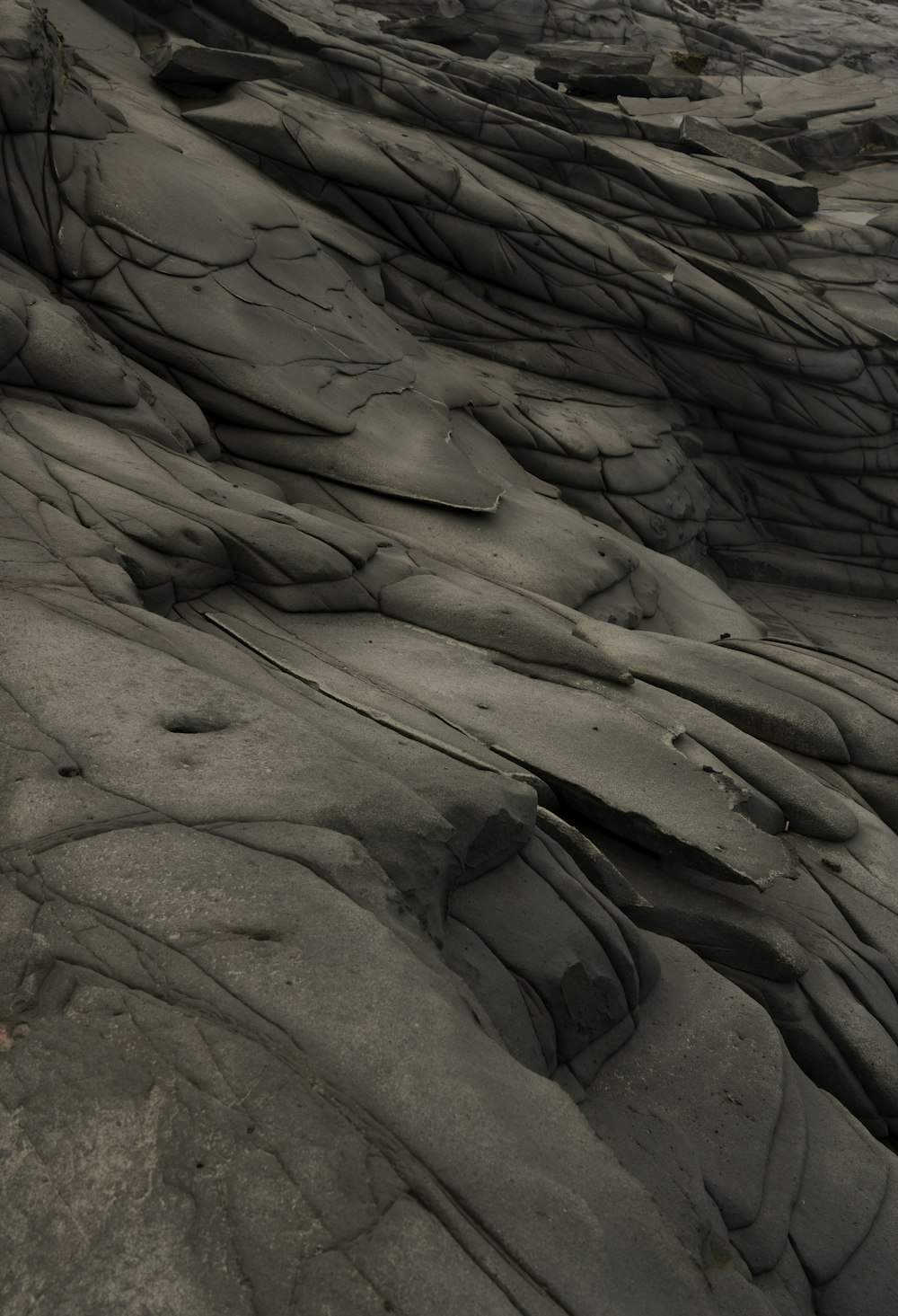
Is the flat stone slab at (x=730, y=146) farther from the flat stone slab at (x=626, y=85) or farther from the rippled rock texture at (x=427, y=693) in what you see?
the flat stone slab at (x=626, y=85)

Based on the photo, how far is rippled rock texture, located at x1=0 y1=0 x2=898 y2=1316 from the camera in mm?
2092

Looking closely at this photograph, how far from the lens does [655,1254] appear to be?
2287 millimetres

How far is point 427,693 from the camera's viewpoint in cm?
433

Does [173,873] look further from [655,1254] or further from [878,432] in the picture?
[878,432]

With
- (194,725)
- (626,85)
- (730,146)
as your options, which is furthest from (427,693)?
(626,85)

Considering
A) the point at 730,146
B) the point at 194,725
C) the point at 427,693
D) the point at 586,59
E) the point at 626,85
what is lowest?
the point at 427,693

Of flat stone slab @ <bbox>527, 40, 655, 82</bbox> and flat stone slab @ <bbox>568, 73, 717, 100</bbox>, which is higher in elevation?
flat stone slab @ <bbox>527, 40, 655, 82</bbox>

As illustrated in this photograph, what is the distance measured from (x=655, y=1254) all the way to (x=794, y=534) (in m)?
8.26

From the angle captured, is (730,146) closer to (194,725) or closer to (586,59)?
(586,59)

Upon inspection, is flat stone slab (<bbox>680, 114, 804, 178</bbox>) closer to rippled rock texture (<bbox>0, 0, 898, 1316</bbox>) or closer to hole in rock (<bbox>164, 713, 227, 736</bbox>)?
rippled rock texture (<bbox>0, 0, 898, 1316</bbox>)

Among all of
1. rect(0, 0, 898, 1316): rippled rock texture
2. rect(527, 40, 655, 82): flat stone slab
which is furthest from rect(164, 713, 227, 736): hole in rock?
rect(527, 40, 655, 82): flat stone slab

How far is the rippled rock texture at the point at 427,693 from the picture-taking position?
6.86 ft

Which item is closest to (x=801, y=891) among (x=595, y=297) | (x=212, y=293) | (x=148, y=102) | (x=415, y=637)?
(x=415, y=637)

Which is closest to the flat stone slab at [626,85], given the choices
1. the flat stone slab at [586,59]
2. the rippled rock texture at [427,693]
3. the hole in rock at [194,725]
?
the flat stone slab at [586,59]
